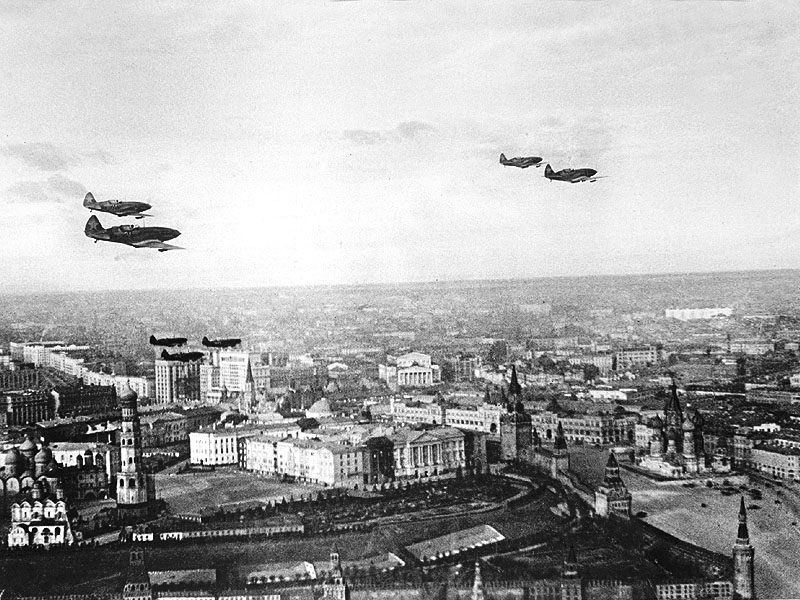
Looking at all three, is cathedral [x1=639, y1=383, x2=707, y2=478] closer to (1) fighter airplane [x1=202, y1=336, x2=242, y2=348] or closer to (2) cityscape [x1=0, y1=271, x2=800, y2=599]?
(2) cityscape [x1=0, y1=271, x2=800, y2=599]

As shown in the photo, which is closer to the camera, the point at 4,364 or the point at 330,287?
the point at 330,287

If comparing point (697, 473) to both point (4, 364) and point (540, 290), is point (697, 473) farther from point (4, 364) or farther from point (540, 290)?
point (4, 364)

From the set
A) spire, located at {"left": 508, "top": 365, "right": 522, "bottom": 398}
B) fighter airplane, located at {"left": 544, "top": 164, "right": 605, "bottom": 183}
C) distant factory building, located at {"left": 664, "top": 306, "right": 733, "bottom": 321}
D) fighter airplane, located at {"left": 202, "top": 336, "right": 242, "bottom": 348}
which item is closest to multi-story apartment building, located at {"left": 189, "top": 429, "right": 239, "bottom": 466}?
fighter airplane, located at {"left": 202, "top": 336, "right": 242, "bottom": 348}

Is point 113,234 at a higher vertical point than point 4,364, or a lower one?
higher

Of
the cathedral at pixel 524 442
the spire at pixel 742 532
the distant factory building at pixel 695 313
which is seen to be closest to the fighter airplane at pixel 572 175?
the distant factory building at pixel 695 313

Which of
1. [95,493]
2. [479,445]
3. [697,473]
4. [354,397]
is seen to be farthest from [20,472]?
[697,473]

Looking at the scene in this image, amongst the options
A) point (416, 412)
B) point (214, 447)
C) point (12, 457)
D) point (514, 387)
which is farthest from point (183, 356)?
point (514, 387)
